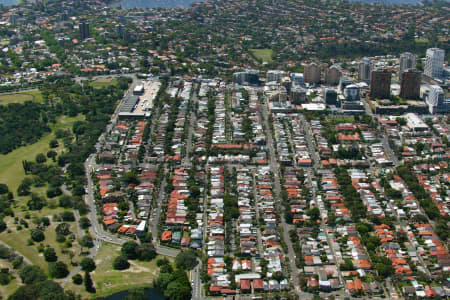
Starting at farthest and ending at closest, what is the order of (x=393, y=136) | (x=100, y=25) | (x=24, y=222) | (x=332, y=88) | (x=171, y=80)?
(x=100, y=25) < (x=171, y=80) < (x=332, y=88) < (x=393, y=136) < (x=24, y=222)

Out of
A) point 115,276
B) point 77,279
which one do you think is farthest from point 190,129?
point 77,279

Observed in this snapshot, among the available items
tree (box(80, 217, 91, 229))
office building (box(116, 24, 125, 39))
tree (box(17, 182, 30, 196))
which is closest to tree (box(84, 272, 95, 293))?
tree (box(80, 217, 91, 229))

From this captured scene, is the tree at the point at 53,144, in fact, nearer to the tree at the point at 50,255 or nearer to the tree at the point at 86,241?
the tree at the point at 86,241

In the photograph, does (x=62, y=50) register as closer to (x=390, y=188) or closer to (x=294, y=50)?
(x=294, y=50)

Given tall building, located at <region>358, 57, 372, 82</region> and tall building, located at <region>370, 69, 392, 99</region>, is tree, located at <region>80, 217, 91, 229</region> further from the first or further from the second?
Result: tall building, located at <region>358, 57, 372, 82</region>

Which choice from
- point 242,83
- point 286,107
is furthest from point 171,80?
point 286,107
